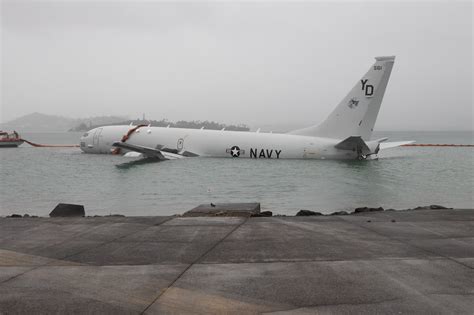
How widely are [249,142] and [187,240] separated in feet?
158

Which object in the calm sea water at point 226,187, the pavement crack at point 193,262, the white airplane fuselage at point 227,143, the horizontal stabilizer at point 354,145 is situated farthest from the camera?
the white airplane fuselage at point 227,143

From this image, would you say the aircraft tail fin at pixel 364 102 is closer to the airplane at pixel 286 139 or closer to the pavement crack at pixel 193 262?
the airplane at pixel 286 139

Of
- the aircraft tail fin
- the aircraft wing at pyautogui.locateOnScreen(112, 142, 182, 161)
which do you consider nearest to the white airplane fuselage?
the aircraft wing at pyautogui.locateOnScreen(112, 142, 182, 161)

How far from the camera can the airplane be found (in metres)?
53.0

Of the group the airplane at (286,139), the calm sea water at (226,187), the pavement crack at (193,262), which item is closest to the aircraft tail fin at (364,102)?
the airplane at (286,139)

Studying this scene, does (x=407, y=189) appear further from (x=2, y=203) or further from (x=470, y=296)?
(x=470, y=296)

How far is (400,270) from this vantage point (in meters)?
7.11

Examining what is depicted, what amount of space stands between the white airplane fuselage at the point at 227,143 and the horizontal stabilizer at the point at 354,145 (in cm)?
70

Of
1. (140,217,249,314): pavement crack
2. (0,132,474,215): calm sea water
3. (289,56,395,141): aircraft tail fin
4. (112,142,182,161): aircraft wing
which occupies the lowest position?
(0,132,474,215): calm sea water

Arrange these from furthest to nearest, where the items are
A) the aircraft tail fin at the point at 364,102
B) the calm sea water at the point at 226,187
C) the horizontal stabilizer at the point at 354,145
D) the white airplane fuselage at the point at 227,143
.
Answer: the white airplane fuselage at the point at 227,143 < the aircraft tail fin at the point at 364,102 < the horizontal stabilizer at the point at 354,145 < the calm sea water at the point at 226,187

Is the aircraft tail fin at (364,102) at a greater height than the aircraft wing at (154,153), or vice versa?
the aircraft tail fin at (364,102)

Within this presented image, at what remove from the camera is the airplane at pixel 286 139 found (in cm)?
5303

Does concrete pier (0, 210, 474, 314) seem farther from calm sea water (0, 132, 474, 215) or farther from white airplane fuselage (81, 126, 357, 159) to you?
white airplane fuselage (81, 126, 357, 159)

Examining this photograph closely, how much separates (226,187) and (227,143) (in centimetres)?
2372
